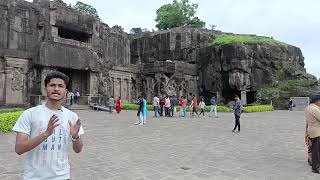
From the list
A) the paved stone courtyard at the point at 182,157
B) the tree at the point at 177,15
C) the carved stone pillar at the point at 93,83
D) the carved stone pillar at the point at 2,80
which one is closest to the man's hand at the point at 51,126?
the paved stone courtyard at the point at 182,157

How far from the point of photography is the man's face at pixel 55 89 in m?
3.14

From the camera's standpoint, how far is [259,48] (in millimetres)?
36125

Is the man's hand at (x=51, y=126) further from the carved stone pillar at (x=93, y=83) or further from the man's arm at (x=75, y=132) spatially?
the carved stone pillar at (x=93, y=83)

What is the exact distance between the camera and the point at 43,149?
304cm

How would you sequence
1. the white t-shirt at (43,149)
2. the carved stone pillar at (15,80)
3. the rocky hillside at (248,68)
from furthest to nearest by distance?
the rocky hillside at (248,68), the carved stone pillar at (15,80), the white t-shirt at (43,149)

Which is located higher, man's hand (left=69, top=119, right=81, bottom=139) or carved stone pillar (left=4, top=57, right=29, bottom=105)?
carved stone pillar (left=4, top=57, right=29, bottom=105)

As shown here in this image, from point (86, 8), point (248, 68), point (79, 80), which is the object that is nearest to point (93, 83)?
point (79, 80)

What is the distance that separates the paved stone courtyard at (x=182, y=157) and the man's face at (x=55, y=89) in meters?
→ 3.49

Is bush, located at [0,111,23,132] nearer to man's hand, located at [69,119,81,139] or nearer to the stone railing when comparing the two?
man's hand, located at [69,119,81,139]

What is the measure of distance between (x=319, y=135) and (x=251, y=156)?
2132mm

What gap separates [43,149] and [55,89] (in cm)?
54

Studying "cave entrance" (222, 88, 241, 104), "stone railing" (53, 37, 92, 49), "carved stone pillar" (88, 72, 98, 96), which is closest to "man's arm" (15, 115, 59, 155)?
"stone railing" (53, 37, 92, 49)

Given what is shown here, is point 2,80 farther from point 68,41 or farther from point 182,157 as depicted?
point 182,157

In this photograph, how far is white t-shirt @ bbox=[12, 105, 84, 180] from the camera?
3006 millimetres
